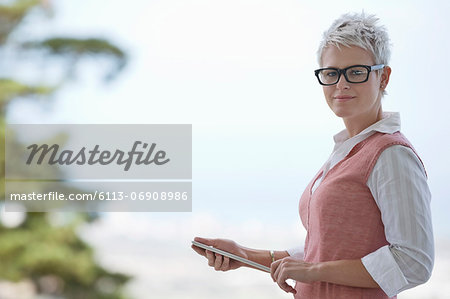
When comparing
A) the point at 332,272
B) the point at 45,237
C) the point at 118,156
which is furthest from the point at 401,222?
the point at 45,237

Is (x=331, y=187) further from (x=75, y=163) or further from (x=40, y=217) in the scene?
(x=40, y=217)

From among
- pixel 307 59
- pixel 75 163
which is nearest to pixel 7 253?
pixel 75 163

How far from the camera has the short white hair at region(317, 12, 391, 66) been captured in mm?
1089

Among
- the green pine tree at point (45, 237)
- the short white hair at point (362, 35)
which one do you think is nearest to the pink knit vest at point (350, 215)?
the short white hair at point (362, 35)

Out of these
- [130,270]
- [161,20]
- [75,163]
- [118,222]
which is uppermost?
[161,20]

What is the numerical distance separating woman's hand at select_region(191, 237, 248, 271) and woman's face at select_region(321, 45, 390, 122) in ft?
1.13

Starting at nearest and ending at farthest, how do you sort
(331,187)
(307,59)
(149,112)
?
(331,187)
(307,59)
(149,112)

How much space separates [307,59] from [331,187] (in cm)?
206

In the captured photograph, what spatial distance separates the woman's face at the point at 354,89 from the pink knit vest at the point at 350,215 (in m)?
0.05

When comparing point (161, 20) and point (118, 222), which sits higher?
point (161, 20)

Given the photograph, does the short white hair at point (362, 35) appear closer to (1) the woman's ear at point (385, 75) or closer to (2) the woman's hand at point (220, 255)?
(1) the woman's ear at point (385, 75)

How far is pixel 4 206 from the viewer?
145 inches

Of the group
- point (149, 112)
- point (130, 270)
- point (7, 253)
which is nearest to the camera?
point (149, 112)

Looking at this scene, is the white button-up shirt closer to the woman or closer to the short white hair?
the woman
